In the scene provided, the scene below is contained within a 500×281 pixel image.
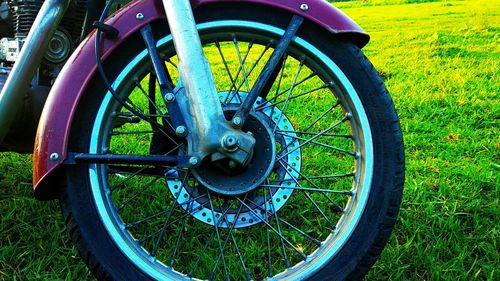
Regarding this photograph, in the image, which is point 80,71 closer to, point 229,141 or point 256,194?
point 229,141

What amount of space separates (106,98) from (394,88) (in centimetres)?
354

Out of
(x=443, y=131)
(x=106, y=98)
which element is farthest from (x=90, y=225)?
(x=443, y=131)

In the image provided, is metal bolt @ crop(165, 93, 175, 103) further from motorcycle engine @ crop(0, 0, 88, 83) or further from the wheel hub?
motorcycle engine @ crop(0, 0, 88, 83)

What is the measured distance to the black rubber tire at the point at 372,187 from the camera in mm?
1512

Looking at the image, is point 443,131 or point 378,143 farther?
point 443,131

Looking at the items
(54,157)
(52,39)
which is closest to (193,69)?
(54,157)

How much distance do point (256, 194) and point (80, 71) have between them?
0.70 m

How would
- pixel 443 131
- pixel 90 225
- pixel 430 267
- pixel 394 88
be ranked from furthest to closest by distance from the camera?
pixel 394 88 < pixel 443 131 < pixel 430 267 < pixel 90 225

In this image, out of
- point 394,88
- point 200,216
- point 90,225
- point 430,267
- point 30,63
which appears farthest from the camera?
point 394,88

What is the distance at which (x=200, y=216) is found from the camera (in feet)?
5.86

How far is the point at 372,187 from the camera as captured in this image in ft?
5.02

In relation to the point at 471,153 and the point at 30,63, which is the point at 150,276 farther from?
the point at 471,153

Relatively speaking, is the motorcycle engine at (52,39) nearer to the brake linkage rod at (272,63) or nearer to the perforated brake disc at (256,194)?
the perforated brake disc at (256,194)

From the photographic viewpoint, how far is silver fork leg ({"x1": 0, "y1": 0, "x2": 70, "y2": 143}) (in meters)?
1.65
